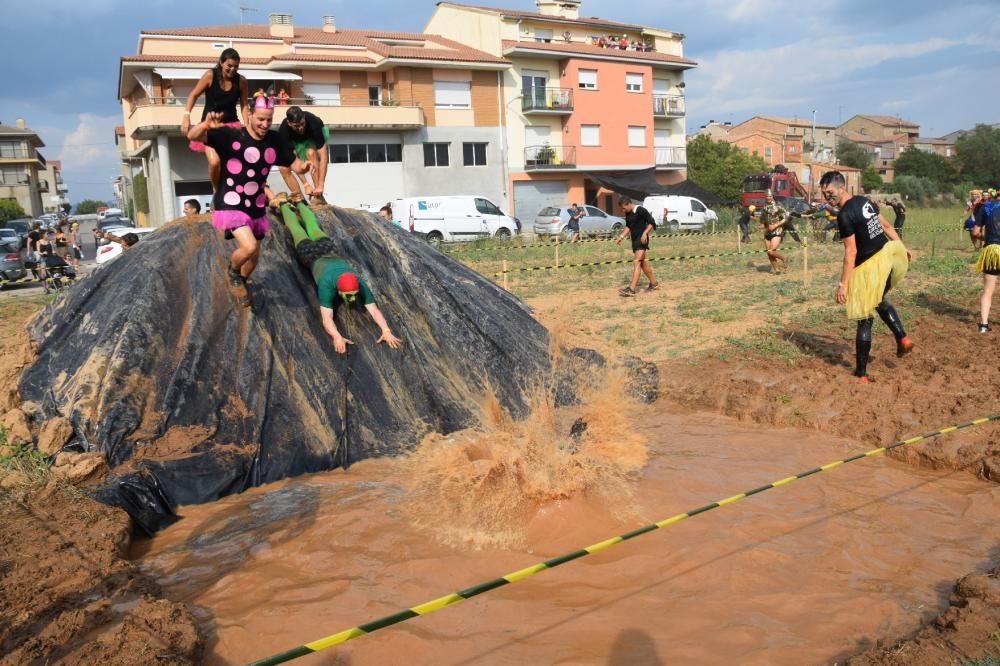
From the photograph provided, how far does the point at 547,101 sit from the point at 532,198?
15.4 ft

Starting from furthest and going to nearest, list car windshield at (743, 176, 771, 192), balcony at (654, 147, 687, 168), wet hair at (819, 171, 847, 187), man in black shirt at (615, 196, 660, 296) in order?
balcony at (654, 147, 687, 168), car windshield at (743, 176, 771, 192), man in black shirt at (615, 196, 660, 296), wet hair at (819, 171, 847, 187)

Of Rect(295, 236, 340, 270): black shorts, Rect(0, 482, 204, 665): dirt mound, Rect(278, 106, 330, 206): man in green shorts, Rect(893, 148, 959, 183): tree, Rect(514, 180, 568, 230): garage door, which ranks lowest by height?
Rect(0, 482, 204, 665): dirt mound

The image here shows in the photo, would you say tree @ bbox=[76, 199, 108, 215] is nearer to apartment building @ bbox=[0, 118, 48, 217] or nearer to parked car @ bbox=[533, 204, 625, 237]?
apartment building @ bbox=[0, 118, 48, 217]

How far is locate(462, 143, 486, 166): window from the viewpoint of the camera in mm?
35500

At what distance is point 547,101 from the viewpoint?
123 ft

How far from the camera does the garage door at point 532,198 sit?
37.7m

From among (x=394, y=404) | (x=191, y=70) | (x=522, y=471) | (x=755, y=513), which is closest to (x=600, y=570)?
(x=522, y=471)

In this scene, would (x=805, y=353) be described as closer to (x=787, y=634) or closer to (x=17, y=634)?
(x=787, y=634)

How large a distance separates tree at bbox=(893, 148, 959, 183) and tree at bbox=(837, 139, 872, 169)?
10.3 ft

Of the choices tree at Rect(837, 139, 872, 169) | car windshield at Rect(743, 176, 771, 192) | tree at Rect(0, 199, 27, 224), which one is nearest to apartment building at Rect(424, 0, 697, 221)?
car windshield at Rect(743, 176, 771, 192)

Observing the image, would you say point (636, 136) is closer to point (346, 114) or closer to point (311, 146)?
point (346, 114)

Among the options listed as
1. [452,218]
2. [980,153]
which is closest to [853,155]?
[980,153]

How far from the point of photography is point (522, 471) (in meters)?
5.08

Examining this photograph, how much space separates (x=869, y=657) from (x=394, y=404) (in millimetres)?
4040
